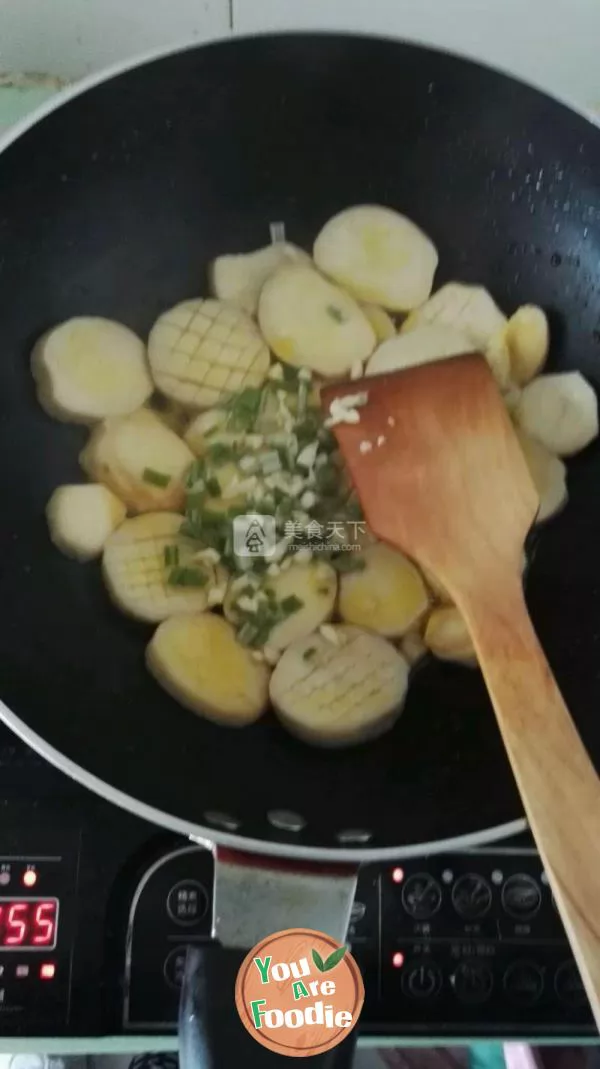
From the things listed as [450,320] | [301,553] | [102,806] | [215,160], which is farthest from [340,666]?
[215,160]

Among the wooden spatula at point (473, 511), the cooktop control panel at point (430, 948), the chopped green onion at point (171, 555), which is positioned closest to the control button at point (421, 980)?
the cooktop control panel at point (430, 948)

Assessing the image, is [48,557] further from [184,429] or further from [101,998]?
[101,998]

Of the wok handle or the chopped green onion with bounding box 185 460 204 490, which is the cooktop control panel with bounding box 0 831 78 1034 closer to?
the wok handle

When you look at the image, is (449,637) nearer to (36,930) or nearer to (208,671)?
(208,671)

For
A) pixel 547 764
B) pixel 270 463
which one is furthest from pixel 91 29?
pixel 547 764

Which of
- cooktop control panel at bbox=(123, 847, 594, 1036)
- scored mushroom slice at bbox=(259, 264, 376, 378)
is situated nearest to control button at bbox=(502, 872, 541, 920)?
cooktop control panel at bbox=(123, 847, 594, 1036)
